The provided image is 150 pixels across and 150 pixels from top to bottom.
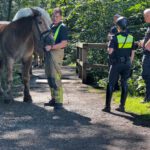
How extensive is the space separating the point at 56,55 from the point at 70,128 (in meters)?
2.21

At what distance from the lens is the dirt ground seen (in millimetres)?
6410

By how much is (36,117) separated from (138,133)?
2.28 metres

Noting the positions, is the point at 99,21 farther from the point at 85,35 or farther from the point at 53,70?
the point at 53,70

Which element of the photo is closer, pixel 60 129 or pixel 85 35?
pixel 60 129

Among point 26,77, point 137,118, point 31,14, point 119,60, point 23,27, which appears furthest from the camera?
point 26,77

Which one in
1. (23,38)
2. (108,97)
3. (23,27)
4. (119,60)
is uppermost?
(23,27)

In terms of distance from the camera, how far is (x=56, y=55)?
9180 millimetres

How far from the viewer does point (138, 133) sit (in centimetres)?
708

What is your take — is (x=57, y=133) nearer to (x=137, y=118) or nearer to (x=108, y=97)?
(x=137, y=118)

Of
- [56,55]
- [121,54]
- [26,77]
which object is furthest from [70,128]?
[26,77]

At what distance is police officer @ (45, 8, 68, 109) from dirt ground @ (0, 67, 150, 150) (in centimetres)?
39

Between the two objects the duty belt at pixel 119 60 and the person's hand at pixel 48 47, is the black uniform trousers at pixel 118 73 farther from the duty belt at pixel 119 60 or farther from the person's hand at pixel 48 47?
the person's hand at pixel 48 47

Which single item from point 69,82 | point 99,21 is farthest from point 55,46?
point 99,21

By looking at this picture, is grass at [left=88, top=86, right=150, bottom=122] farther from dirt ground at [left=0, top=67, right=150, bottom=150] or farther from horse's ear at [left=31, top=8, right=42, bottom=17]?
horse's ear at [left=31, top=8, right=42, bottom=17]
